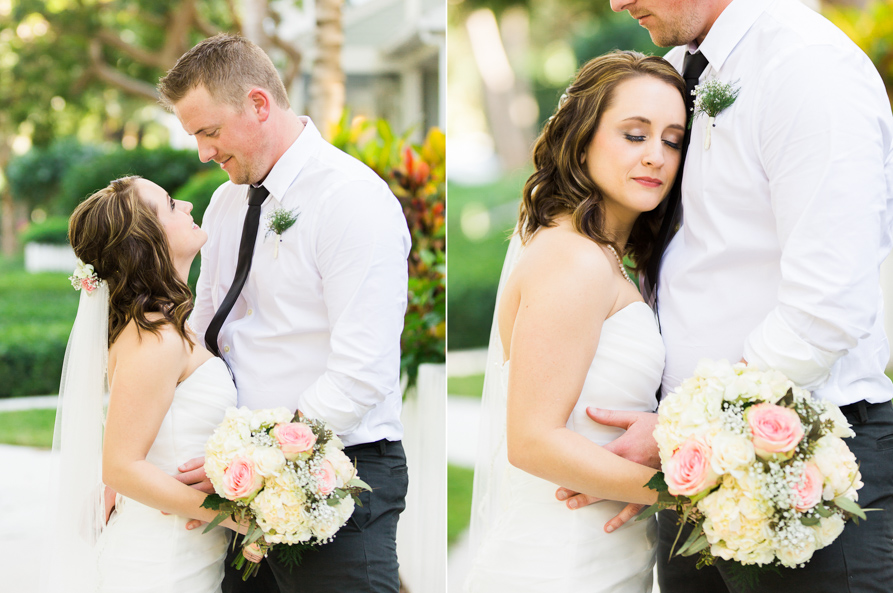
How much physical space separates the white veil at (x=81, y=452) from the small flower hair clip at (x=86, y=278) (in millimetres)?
17

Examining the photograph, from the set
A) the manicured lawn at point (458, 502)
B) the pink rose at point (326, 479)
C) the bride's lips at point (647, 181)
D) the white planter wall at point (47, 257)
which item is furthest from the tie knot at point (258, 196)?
the white planter wall at point (47, 257)

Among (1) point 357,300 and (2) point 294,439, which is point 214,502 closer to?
(2) point 294,439

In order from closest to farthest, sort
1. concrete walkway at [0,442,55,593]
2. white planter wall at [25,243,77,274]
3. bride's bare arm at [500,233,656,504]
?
bride's bare arm at [500,233,656,504], concrete walkway at [0,442,55,593], white planter wall at [25,243,77,274]

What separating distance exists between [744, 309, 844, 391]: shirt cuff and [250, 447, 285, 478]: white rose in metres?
1.27

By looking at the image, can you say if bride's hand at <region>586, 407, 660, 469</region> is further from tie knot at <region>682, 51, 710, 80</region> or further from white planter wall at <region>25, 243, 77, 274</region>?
white planter wall at <region>25, 243, 77, 274</region>

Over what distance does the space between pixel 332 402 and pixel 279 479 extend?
0.33m

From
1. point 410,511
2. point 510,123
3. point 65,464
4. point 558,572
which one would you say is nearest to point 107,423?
point 65,464

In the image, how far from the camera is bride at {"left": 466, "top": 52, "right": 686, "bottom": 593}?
7.08ft

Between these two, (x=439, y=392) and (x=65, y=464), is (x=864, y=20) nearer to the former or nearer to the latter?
(x=439, y=392)

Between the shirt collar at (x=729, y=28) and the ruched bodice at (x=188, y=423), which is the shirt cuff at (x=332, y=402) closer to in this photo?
the ruched bodice at (x=188, y=423)

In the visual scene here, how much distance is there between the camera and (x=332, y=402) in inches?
98.1

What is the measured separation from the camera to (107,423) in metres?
2.50

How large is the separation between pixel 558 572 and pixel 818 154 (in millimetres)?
1308

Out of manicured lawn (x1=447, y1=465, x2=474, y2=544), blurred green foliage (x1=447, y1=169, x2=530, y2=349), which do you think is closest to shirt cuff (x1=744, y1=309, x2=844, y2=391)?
manicured lawn (x1=447, y1=465, x2=474, y2=544)
